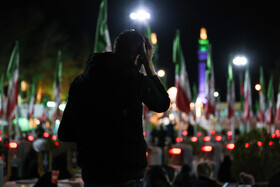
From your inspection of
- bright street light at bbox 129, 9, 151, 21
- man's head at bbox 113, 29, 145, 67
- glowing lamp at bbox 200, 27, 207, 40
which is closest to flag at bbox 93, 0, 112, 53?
bright street light at bbox 129, 9, 151, 21

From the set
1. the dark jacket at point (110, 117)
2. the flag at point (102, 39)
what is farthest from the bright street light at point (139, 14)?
the dark jacket at point (110, 117)

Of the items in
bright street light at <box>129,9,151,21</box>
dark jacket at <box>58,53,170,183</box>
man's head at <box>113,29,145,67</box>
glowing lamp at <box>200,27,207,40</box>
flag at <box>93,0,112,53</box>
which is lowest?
dark jacket at <box>58,53,170,183</box>

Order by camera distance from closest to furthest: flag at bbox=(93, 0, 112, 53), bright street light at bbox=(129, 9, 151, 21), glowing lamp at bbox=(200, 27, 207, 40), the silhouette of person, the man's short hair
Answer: the silhouette of person, the man's short hair, flag at bbox=(93, 0, 112, 53), bright street light at bbox=(129, 9, 151, 21), glowing lamp at bbox=(200, 27, 207, 40)

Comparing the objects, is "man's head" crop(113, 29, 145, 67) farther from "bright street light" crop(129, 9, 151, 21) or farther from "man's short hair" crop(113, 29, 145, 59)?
"bright street light" crop(129, 9, 151, 21)

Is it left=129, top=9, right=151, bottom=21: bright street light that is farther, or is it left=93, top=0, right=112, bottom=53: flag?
left=129, top=9, right=151, bottom=21: bright street light

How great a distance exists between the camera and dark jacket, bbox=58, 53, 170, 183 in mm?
2668

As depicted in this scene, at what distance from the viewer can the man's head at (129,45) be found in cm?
290

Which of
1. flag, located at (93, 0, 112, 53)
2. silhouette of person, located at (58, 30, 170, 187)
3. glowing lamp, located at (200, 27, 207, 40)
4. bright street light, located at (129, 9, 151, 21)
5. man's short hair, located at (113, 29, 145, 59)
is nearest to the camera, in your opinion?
silhouette of person, located at (58, 30, 170, 187)

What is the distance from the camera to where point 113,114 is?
2.73 metres

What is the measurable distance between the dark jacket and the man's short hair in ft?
0.29

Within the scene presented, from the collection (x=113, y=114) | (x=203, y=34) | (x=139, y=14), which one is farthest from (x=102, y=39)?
A: (x=203, y=34)

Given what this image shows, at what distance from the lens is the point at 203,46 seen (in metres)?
114

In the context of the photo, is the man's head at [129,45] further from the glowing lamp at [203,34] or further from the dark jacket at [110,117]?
the glowing lamp at [203,34]

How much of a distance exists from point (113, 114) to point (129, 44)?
0.42m
